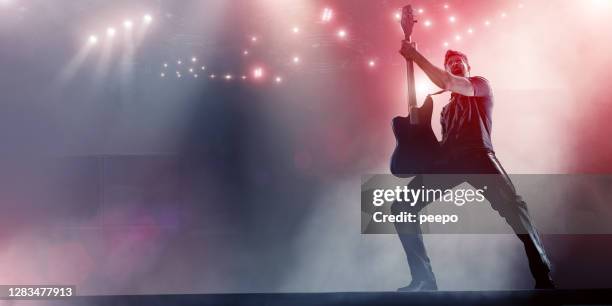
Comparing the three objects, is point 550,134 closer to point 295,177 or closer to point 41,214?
point 295,177

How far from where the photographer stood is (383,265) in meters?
4.64

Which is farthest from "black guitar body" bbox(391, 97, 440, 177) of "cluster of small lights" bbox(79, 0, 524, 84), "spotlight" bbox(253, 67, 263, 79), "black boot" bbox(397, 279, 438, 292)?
"spotlight" bbox(253, 67, 263, 79)

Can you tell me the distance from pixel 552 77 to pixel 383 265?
2897 millimetres

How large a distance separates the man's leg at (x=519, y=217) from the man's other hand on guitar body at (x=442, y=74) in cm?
75

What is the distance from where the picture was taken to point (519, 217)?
3852mm

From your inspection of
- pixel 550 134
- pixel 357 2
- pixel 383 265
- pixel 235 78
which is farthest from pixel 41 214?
pixel 550 134

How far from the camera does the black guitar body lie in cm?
405

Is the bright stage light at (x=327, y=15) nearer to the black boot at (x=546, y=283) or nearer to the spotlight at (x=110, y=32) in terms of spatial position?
the spotlight at (x=110, y=32)

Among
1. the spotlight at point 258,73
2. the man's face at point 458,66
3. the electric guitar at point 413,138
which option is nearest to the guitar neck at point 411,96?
the electric guitar at point 413,138

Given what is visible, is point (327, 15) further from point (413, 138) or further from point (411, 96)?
point (413, 138)

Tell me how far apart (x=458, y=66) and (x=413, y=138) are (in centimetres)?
86

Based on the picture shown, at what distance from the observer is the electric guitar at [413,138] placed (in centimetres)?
405

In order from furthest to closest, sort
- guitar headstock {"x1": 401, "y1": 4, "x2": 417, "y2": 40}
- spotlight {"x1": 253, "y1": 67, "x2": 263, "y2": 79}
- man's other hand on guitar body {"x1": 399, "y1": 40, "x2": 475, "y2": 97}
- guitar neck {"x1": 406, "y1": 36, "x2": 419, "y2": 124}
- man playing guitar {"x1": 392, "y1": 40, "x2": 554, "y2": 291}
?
1. spotlight {"x1": 253, "y1": 67, "x2": 263, "y2": 79}
2. guitar headstock {"x1": 401, "y1": 4, "x2": 417, "y2": 40}
3. guitar neck {"x1": 406, "y1": 36, "x2": 419, "y2": 124}
4. man playing guitar {"x1": 392, "y1": 40, "x2": 554, "y2": 291}
5. man's other hand on guitar body {"x1": 399, "y1": 40, "x2": 475, "y2": 97}

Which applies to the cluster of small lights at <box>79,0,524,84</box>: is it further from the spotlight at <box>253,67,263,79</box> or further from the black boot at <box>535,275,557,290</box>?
the black boot at <box>535,275,557,290</box>
